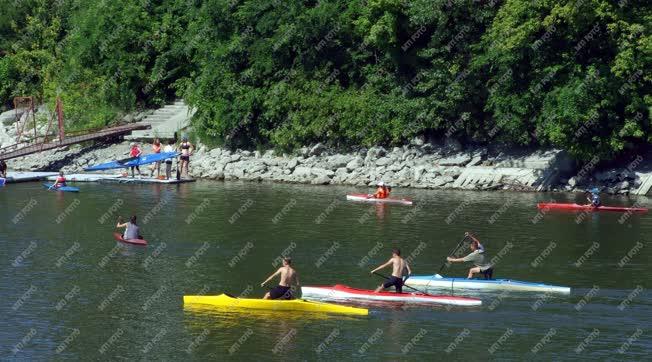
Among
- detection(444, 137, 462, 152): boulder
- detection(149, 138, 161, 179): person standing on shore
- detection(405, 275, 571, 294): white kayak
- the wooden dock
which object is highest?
detection(405, 275, 571, 294): white kayak

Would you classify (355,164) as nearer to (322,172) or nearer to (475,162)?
(322,172)

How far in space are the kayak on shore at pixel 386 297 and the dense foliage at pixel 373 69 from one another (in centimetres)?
2483

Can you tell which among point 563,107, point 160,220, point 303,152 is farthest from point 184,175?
point 563,107

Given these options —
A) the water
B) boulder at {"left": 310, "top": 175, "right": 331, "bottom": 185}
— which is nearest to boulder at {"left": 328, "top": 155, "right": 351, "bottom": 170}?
boulder at {"left": 310, "top": 175, "right": 331, "bottom": 185}

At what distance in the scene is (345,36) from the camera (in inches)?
2717

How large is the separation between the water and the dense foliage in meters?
5.14

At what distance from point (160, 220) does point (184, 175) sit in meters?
16.4

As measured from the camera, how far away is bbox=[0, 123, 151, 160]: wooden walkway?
72000 mm

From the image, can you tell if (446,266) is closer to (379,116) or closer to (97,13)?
(379,116)

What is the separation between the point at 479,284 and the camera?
38.6m

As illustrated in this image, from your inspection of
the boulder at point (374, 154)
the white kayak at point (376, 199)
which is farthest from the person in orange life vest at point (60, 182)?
the boulder at point (374, 154)

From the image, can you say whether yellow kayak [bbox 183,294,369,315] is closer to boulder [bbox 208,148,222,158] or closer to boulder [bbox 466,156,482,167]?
boulder [bbox 466,156,482,167]

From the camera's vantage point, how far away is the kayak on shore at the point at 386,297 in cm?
3641

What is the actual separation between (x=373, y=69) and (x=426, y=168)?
7.42 metres
